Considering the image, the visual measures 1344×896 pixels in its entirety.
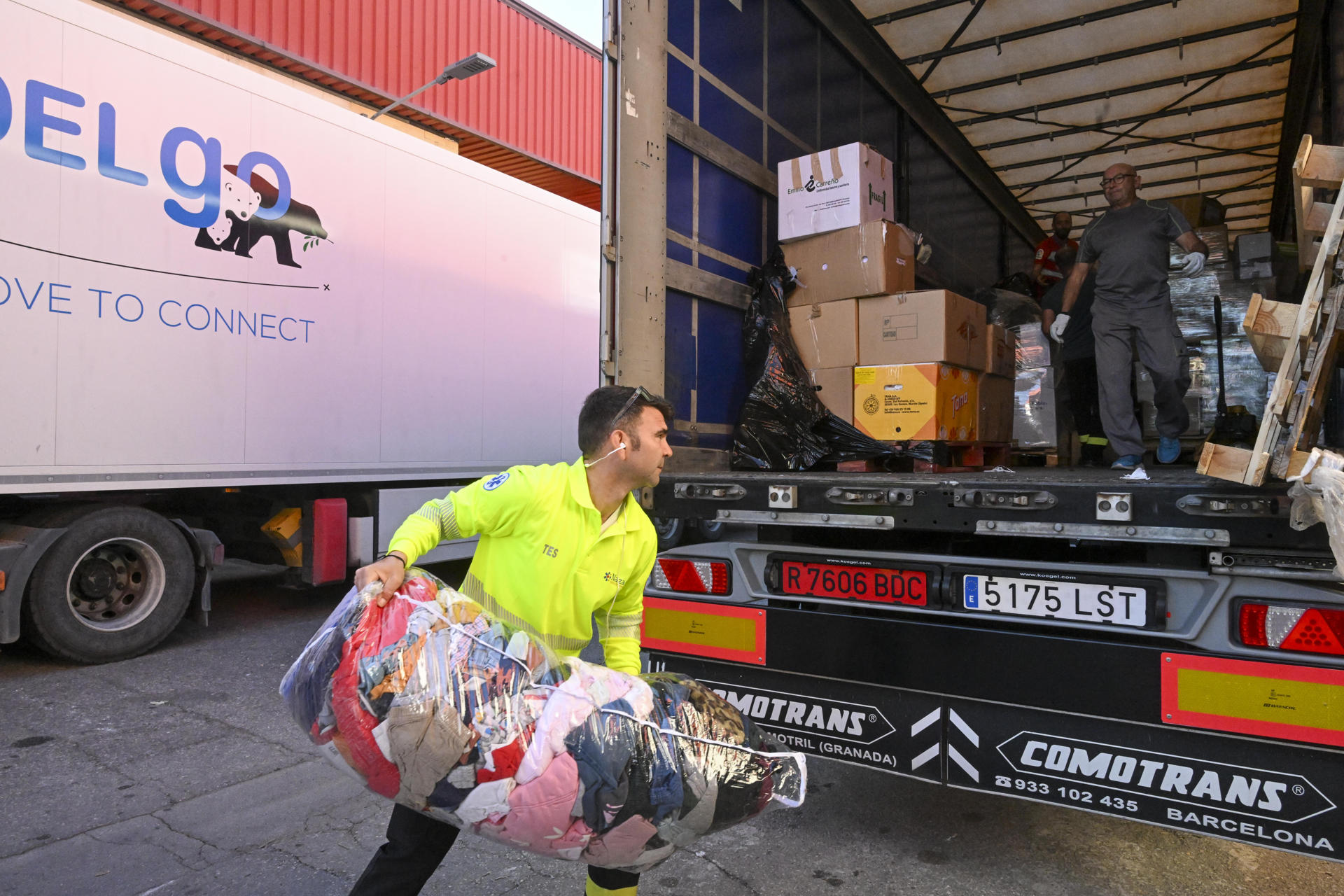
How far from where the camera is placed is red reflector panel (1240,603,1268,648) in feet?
7.23

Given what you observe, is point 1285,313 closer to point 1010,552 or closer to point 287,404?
point 1010,552

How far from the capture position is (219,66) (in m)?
5.26

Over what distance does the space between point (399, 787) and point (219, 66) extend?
5.09 meters

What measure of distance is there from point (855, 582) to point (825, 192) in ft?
8.63

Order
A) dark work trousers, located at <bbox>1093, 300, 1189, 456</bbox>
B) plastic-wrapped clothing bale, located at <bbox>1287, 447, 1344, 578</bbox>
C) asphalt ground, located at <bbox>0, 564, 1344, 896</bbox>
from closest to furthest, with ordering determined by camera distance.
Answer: plastic-wrapped clothing bale, located at <bbox>1287, 447, 1344, 578</bbox> < asphalt ground, located at <bbox>0, 564, 1344, 896</bbox> < dark work trousers, located at <bbox>1093, 300, 1189, 456</bbox>

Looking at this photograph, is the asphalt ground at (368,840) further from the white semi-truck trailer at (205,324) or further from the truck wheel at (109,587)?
the white semi-truck trailer at (205,324)

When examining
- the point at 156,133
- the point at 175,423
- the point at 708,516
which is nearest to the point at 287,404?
the point at 175,423

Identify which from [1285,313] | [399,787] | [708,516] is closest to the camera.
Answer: [399,787]

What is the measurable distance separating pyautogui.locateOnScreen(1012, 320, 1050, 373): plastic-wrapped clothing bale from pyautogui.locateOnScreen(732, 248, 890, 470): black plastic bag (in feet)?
7.05

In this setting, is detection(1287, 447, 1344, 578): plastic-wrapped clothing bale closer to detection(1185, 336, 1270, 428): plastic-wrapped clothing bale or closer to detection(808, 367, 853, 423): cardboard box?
detection(808, 367, 853, 423): cardboard box

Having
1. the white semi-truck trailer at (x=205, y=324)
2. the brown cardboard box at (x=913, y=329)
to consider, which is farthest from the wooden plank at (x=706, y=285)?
the white semi-truck trailer at (x=205, y=324)

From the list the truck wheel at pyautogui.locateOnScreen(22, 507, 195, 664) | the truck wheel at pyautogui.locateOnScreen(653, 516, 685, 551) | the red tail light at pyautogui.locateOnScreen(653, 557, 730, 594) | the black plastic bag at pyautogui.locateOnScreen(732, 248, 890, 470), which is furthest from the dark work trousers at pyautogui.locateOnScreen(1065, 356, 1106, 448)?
the truck wheel at pyautogui.locateOnScreen(22, 507, 195, 664)

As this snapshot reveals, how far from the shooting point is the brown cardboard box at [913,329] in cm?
446

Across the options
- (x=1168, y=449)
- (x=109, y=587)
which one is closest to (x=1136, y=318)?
(x=1168, y=449)
